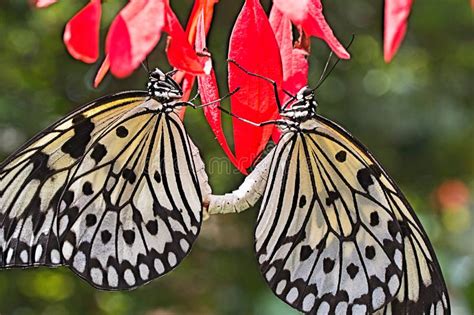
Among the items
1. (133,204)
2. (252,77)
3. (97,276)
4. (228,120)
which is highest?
(228,120)

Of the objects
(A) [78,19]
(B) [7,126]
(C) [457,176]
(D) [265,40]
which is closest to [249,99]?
(D) [265,40]

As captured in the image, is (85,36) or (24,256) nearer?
(85,36)

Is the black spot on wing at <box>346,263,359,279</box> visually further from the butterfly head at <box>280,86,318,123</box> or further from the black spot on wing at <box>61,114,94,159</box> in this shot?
the black spot on wing at <box>61,114,94,159</box>

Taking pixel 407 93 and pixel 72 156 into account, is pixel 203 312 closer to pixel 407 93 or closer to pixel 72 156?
pixel 407 93

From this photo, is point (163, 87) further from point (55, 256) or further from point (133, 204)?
point (55, 256)

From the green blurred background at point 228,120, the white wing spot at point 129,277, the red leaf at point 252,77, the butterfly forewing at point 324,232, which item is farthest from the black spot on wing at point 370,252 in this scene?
the green blurred background at point 228,120

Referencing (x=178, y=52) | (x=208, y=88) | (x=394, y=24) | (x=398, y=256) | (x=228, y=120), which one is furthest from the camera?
(x=228, y=120)

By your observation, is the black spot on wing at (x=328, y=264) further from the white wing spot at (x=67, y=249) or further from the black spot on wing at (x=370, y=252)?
the white wing spot at (x=67, y=249)

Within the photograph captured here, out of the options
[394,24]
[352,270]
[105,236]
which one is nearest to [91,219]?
[105,236]

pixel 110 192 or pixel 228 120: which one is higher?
pixel 228 120
